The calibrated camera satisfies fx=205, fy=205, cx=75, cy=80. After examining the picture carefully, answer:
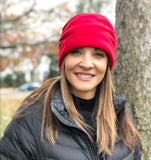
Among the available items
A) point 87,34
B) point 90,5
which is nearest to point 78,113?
point 87,34

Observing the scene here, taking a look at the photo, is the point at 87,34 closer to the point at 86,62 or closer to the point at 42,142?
the point at 86,62

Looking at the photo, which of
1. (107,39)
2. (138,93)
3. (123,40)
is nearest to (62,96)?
(107,39)

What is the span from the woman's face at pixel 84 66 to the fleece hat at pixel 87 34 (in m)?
0.06

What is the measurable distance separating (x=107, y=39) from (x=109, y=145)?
911mm

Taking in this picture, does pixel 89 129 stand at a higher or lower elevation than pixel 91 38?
lower

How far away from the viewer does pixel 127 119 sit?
1981 millimetres

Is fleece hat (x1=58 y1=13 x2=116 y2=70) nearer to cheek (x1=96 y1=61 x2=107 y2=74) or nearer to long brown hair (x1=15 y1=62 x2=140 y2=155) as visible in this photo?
cheek (x1=96 y1=61 x2=107 y2=74)

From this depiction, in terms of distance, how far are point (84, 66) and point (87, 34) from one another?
0.26 m

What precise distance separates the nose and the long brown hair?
209mm

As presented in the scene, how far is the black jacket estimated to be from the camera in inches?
61.1

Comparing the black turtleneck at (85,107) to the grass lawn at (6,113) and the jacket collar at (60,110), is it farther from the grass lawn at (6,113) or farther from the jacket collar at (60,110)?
the grass lawn at (6,113)

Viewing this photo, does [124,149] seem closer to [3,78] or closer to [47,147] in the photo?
[47,147]

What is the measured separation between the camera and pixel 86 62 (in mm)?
1674

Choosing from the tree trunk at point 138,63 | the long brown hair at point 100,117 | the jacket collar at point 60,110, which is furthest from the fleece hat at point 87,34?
the tree trunk at point 138,63
